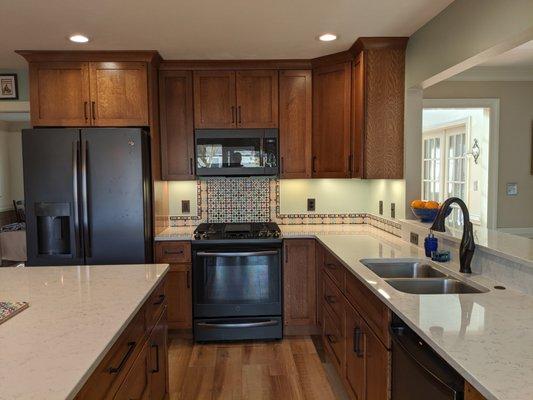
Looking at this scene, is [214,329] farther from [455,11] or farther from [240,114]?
[455,11]

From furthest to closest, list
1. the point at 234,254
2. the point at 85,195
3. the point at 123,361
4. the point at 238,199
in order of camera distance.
Result: the point at 238,199
the point at 234,254
the point at 85,195
the point at 123,361

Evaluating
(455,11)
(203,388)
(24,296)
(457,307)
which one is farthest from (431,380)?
(455,11)

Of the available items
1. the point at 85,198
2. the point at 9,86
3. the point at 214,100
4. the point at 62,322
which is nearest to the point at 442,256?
the point at 62,322

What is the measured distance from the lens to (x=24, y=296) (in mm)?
1648

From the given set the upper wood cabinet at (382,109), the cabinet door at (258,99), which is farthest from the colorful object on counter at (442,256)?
the cabinet door at (258,99)

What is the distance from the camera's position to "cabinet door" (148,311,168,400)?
1.86 m

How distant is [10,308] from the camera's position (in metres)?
1.46

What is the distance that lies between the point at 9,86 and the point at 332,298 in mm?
3335

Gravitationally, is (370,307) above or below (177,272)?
above

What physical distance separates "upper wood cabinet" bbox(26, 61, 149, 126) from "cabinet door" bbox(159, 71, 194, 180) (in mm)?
247

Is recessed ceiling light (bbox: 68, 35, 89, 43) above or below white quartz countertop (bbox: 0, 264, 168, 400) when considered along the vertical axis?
above

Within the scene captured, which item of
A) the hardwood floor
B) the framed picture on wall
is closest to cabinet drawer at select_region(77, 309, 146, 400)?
the hardwood floor

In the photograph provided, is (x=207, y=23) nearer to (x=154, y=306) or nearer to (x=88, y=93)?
(x=88, y=93)

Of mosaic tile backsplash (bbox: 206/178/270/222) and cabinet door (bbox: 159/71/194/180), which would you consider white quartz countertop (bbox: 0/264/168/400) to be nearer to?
cabinet door (bbox: 159/71/194/180)
